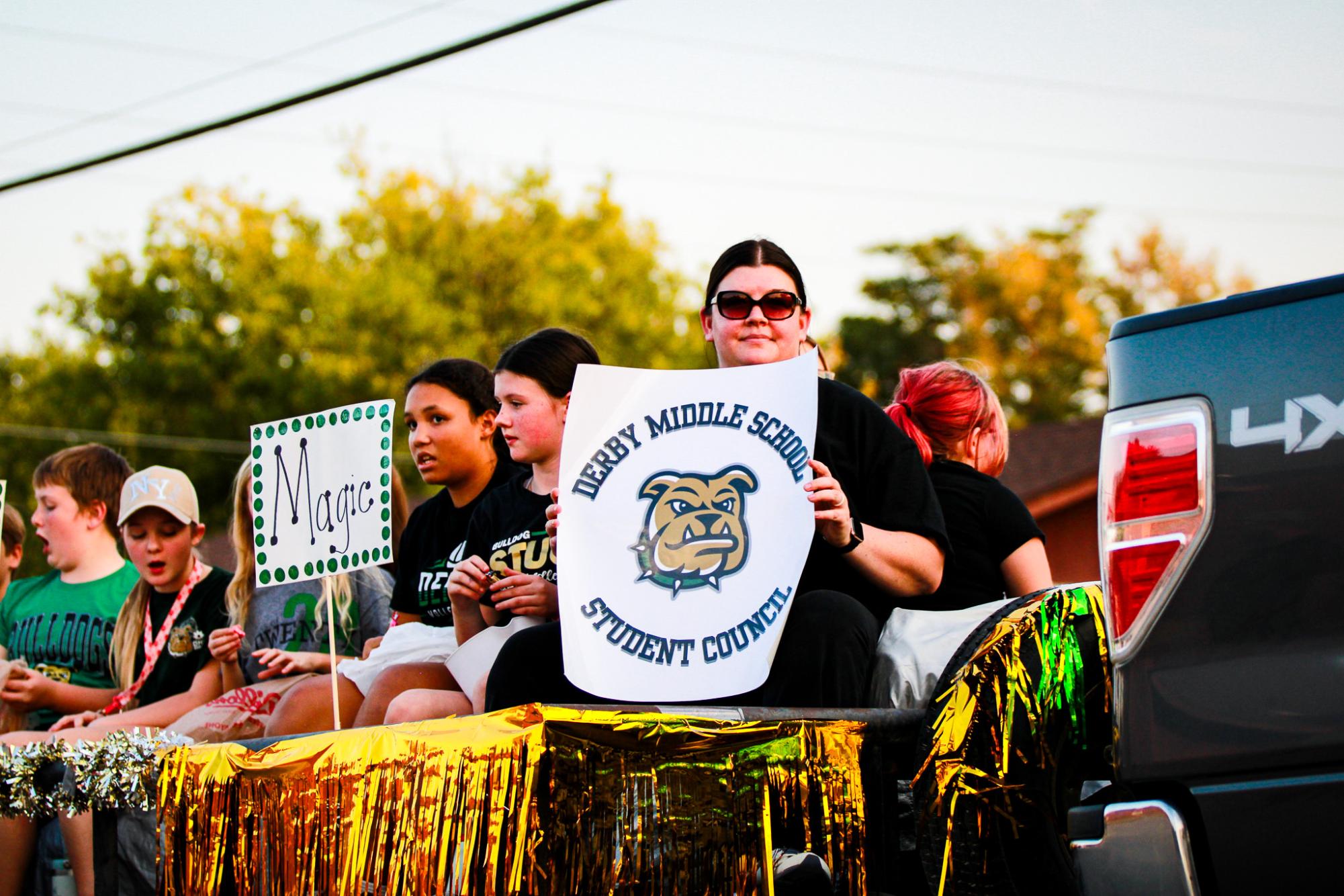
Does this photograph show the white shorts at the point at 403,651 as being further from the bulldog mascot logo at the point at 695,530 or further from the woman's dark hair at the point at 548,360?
the bulldog mascot logo at the point at 695,530

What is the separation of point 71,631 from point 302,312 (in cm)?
3001

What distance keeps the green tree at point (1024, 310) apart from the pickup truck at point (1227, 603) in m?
40.6

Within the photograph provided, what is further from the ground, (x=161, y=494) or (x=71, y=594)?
(x=161, y=494)

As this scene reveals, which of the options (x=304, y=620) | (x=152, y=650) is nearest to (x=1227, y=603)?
(x=304, y=620)

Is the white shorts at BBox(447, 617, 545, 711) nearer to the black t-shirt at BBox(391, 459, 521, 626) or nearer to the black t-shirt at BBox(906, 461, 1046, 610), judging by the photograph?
the black t-shirt at BBox(391, 459, 521, 626)

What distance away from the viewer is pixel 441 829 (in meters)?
2.53

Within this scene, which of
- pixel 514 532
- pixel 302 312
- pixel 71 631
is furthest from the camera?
pixel 302 312

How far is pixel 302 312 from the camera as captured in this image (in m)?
35.2

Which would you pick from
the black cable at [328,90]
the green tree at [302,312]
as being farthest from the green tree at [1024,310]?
the black cable at [328,90]

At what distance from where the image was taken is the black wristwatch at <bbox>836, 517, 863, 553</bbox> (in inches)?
A: 127

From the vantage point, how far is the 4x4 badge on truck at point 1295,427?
2025mm

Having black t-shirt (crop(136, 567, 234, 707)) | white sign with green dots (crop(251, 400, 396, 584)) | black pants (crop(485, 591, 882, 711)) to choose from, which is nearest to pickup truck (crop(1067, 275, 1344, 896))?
black pants (crop(485, 591, 882, 711))

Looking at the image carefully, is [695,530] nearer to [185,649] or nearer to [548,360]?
[548,360]

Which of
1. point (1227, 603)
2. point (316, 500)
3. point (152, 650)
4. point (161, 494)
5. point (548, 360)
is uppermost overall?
point (548, 360)
